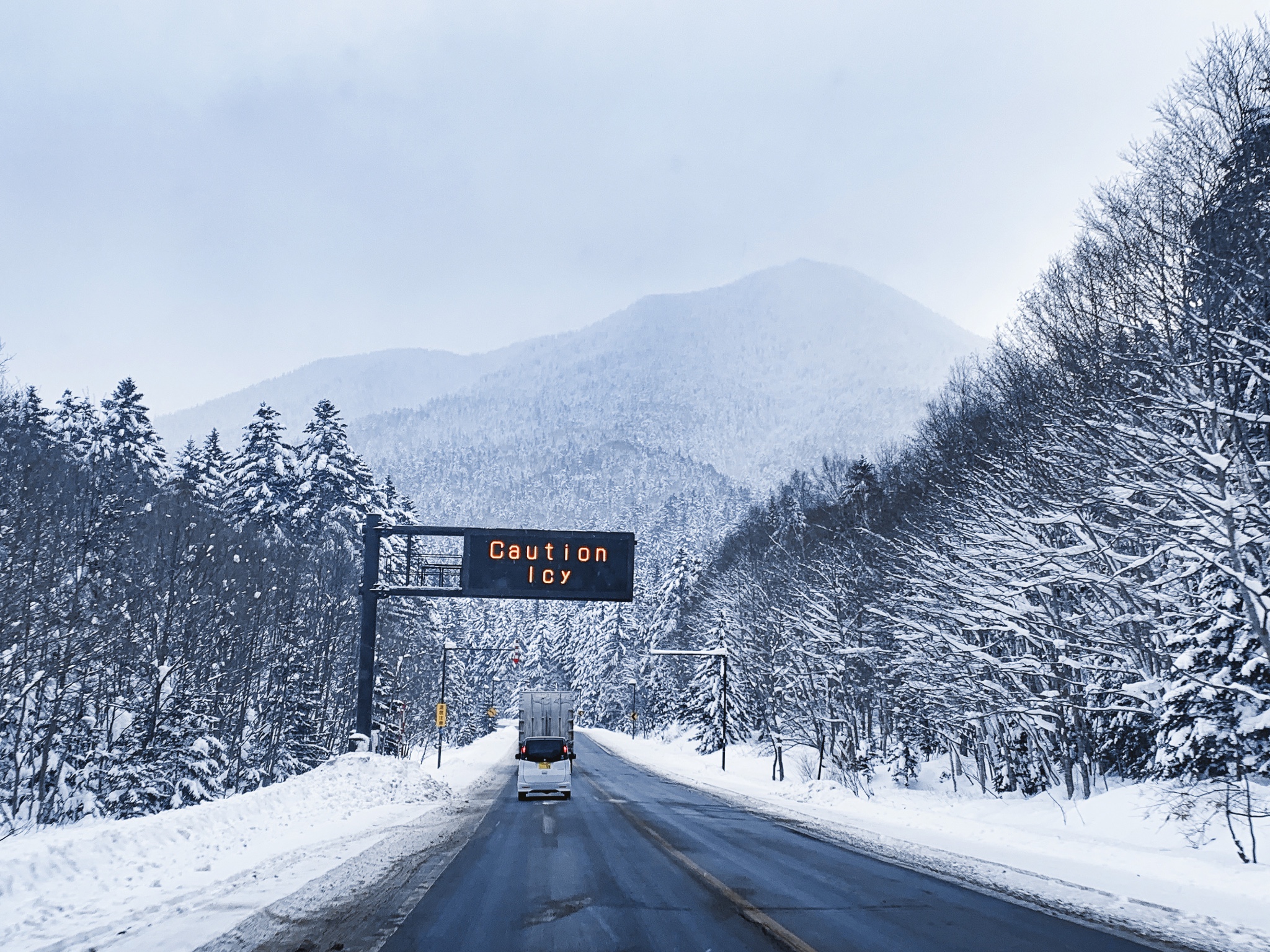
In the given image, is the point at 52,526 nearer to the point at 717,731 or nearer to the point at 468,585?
the point at 468,585

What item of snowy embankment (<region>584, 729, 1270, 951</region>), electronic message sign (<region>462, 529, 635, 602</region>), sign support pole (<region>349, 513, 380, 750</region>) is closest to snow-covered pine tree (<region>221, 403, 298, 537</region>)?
sign support pole (<region>349, 513, 380, 750</region>)

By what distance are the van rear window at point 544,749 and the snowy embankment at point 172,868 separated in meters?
7.99

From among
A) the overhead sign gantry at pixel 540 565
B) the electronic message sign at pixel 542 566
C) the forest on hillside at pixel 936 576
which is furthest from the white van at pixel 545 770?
the forest on hillside at pixel 936 576

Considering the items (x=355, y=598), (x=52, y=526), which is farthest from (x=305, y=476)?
(x=52, y=526)

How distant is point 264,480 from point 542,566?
118 feet

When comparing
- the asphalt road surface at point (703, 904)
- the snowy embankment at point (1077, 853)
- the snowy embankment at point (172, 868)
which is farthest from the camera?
the snowy embankment at point (1077, 853)

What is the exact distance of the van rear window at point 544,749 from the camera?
28.2m

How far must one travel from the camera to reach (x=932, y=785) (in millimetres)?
32781

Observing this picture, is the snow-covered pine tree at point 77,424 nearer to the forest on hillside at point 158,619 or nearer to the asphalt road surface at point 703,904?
the forest on hillside at point 158,619

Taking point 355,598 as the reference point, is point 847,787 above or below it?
below

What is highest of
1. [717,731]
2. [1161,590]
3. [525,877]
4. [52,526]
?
[52,526]

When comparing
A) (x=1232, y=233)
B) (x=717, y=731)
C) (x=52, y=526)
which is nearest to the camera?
(x=1232, y=233)

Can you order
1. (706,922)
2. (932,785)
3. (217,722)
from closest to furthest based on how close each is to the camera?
(706,922), (932,785), (217,722)

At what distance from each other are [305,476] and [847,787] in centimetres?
3763
